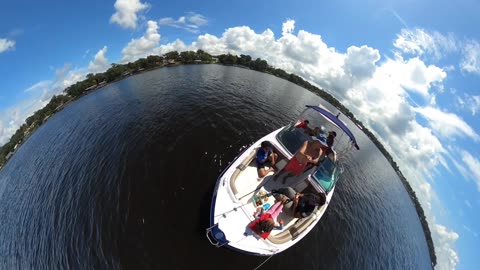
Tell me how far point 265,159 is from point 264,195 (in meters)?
2.46

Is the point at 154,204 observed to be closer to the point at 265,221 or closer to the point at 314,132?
the point at 265,221

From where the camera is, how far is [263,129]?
2838 cm

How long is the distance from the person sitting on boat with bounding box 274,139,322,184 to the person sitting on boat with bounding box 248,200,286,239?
2.40 metres

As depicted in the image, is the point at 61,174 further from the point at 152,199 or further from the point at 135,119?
the point at 152,199

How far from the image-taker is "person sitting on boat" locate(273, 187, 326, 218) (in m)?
11.6

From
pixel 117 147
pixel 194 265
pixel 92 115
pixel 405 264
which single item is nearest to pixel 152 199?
pixel 194 265

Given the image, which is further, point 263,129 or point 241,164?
point 263,129

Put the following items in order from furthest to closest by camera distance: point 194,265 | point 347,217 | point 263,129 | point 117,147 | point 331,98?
1. point 331,98
2. point 263,129
3. point 117,147
4. point 347,217
5. point 194,265

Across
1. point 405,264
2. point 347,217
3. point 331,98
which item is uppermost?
point 347,217

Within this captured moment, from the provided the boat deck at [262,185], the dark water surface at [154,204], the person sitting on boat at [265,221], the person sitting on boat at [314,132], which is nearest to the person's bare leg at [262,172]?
the boat deck at [262,185]

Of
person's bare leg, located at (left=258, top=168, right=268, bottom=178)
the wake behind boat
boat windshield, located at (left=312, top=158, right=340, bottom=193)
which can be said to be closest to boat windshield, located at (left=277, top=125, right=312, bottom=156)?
the wake behind boat

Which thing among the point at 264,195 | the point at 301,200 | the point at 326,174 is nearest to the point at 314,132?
the point at 326,174

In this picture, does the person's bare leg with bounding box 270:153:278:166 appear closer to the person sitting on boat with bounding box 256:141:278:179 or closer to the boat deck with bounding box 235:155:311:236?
the person sitting on boat with bounding box 256:141:278:179

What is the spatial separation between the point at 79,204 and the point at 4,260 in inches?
246
